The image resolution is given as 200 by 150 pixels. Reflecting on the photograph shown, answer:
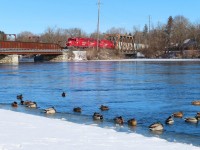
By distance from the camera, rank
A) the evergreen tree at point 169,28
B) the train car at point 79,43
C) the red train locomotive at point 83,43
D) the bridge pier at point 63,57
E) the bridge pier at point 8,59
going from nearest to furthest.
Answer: the bridge pier at point 8,59 → the bridge pier at point 63,57 → the train car at point 79,43 → the red train locomotive at point 83,43 → the evergreen tree at point 169,28

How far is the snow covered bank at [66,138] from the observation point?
1258 centimetres

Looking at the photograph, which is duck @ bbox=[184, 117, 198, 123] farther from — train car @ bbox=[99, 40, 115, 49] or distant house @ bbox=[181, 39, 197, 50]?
distant house @ bbox=[181, 39, 197, 50]

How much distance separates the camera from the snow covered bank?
41.3 ft

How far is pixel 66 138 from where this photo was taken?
13867 mm

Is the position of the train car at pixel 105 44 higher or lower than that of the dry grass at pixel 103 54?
higher

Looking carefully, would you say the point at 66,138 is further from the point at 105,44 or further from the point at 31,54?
the point at 105,44

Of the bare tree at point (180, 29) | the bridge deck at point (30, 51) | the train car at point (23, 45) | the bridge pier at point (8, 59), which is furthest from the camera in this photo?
the bare tree at point (180, 29)

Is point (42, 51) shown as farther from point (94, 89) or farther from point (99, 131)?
point (99, 131)

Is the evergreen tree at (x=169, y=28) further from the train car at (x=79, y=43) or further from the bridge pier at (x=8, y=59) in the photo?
the bridge pier at (x=8, y=59)

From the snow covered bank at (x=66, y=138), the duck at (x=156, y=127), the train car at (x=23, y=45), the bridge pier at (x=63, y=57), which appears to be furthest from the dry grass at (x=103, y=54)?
the snow covered bank at (x=66, y=138)

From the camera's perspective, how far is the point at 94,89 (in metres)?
33.0

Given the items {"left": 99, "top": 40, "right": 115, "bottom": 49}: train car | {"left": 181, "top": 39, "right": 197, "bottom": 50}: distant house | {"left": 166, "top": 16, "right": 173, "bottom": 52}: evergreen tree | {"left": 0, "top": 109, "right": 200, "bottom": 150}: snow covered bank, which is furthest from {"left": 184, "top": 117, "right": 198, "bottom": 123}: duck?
{"left": 166, "top": 16, "right": 173, "bottom": 52}: evergreen tree

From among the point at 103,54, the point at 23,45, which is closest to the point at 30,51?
the point at 23,45

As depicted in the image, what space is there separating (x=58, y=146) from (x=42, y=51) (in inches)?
3812
